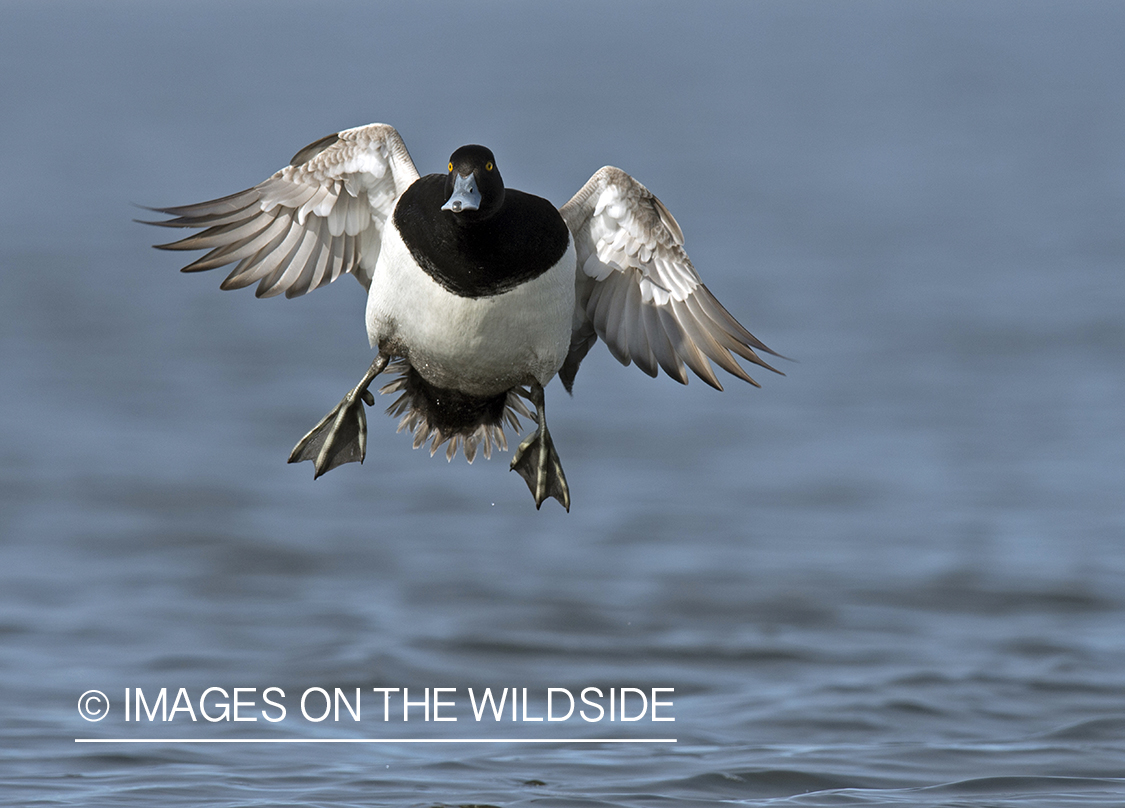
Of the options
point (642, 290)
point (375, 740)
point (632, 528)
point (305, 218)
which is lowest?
point (375, 740)

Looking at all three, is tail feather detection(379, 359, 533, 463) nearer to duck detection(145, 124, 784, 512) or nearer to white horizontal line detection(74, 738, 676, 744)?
duck detection(145, 124, 784, 512)

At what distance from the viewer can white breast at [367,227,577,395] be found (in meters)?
6.39

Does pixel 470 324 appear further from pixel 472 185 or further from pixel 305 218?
pixel 305 218

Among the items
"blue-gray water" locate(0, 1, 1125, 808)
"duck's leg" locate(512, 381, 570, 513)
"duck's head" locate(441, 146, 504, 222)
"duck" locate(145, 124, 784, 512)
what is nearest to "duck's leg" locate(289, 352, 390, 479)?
"duck" locate(145, 124, 784, 512)

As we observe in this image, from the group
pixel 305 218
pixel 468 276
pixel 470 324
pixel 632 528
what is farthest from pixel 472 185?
pixel 632 528

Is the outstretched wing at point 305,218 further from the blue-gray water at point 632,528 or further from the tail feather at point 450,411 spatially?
the blue-gray water at point 632,528

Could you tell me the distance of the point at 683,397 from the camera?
79.2 feet

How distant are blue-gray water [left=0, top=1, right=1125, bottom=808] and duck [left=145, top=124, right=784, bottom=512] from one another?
2522 millimetres

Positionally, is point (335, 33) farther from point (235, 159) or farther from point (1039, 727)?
point (1039, 727)

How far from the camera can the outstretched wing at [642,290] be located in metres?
7.01

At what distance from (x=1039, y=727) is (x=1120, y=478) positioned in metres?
8.84

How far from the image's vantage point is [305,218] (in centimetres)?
723

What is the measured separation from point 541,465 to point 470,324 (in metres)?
0.89

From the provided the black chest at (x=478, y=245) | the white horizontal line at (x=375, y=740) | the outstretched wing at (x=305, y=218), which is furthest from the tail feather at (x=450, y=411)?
the white horizontal line at (x=375, y=740)
